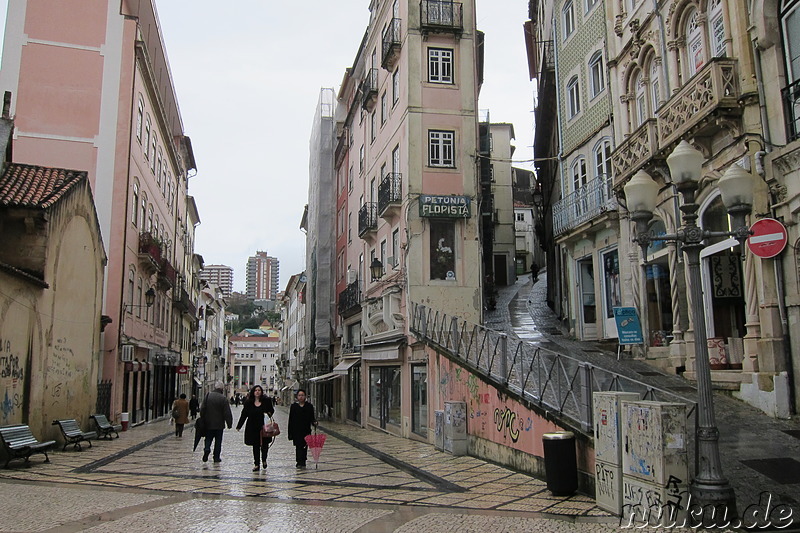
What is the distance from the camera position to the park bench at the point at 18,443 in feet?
40.5

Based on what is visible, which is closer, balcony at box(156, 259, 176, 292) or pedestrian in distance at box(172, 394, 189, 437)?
pedestrian in distance at box(172, 394, 189, 437)

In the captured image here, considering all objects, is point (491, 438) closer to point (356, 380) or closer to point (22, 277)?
point (22, 277)

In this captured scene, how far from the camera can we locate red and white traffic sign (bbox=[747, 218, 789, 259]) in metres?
11.3

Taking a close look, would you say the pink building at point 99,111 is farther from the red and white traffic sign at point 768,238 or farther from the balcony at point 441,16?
the red and white traffic sign at point 768,238

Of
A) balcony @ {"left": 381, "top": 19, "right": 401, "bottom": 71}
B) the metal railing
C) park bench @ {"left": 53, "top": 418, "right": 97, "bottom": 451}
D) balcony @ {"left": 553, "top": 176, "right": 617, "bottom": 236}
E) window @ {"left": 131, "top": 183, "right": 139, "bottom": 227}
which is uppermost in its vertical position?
balcony @ {"left": 381, "top": 19, "right": 401, "bottom": 71}

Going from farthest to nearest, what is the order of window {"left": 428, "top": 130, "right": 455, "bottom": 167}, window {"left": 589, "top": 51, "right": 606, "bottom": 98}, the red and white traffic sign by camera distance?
window {"left": 428, "top": 130, "right": 455, "bottom": 167}, window {"left": 589, "top": 51, "right": 606, "bottom": 98}, the red and white traffic sign

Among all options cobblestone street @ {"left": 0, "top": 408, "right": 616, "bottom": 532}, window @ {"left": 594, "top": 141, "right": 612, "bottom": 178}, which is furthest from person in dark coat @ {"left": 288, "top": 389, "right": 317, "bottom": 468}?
window @ {"left": 594, "top": 141, "right": 612, "bottom": 178}

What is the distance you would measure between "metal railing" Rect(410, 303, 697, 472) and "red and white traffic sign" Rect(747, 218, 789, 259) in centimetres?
316

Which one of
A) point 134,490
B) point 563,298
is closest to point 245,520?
point 134,490

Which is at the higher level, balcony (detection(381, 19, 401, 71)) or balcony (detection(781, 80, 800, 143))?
balcony (detection(381, 19, 401, 71))

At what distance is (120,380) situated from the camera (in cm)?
2484

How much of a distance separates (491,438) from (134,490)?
22.0 ft

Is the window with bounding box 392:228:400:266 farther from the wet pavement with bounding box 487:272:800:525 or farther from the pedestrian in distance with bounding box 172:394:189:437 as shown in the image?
the pedestrian in distance with bounding box 172:394:189:437

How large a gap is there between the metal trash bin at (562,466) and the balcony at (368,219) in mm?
16788
